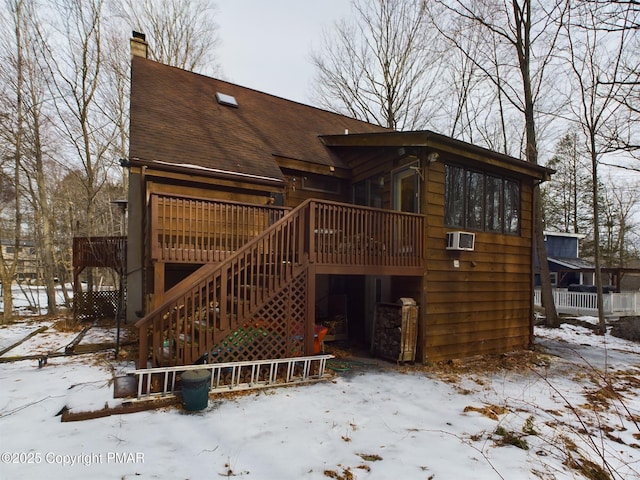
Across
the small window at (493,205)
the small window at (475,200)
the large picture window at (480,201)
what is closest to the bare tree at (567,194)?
the large picture window at (480,201)

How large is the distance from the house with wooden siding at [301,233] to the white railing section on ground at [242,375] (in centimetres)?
21

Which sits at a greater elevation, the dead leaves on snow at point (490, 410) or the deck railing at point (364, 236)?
the deck railing at point (364, 236)

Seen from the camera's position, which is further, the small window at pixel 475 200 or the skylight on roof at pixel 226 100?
the skylight on roof at pixel 226 100

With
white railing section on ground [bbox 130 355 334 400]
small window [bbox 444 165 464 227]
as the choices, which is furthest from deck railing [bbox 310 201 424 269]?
white railing section on ground [bbox 130 355 334 400]

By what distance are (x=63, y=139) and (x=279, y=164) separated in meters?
12.1

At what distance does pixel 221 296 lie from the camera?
16.2 ft

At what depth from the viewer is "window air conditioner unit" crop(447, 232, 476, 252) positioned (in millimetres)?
6980

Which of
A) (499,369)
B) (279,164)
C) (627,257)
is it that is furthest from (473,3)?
(627,257)

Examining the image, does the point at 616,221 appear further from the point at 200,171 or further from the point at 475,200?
the point at 200,171

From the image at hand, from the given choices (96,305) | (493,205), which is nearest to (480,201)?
(493,205)

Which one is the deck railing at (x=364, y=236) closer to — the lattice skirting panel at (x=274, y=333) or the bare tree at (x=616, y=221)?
the lattice skirting panel at (x=274, y=333)

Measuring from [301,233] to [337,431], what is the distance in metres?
2.94

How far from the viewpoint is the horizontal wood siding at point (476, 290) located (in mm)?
6926

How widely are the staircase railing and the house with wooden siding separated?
24mm
